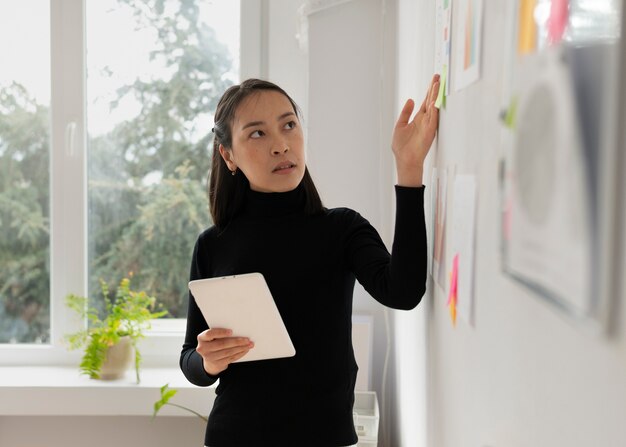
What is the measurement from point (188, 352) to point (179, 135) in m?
1.33

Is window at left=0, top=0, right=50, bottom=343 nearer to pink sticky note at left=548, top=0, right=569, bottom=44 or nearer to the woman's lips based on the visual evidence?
the woman's lips

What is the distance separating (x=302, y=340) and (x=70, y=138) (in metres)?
1.62

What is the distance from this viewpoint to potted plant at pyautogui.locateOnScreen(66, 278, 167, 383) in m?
2.45

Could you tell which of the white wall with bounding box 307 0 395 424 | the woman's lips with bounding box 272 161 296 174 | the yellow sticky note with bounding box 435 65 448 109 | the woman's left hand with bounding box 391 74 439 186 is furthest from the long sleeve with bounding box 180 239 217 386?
the white wall with bounding box 307 0 395 424

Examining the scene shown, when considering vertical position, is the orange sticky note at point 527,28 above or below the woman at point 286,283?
above

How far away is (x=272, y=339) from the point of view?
1.28m

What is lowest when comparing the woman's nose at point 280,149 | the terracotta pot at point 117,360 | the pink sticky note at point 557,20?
the terracotta pot at point 117,360

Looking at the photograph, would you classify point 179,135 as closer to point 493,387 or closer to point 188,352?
point 188,352

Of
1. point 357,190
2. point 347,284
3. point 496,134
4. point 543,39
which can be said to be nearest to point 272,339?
point 347,284

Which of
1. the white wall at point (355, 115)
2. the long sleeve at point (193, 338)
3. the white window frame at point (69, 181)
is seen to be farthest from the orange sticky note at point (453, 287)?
the white window frame at point (69, 181)

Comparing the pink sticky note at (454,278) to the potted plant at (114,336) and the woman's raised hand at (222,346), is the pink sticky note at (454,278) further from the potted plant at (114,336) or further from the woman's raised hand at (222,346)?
the potted plant at (114,336)

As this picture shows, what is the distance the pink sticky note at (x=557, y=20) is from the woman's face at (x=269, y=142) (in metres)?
0.95

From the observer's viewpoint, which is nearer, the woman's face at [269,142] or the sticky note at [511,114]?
the sticky note at [511,114]

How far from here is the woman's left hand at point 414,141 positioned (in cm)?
111
